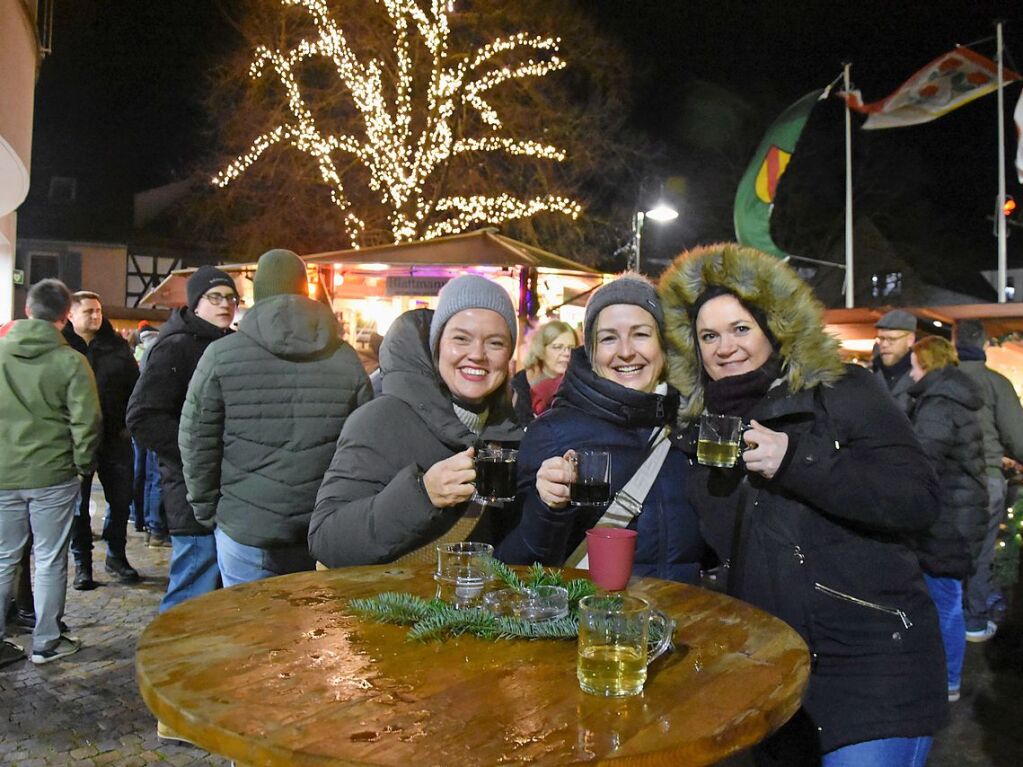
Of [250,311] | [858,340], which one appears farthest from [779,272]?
[858,340]

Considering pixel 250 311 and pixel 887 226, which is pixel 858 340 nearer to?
pixel 250 311

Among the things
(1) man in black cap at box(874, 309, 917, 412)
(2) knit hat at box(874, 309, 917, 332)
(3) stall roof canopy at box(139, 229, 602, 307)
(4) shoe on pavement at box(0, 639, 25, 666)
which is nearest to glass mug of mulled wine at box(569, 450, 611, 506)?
(4) shoe on pavement at box(0, 639, 25, 666)

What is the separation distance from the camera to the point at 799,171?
31.2 meters

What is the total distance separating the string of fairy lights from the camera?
51.9 feet

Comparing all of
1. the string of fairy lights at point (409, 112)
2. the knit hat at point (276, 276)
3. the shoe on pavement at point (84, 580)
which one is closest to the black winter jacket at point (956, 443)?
the knit hat at point (276, 276)

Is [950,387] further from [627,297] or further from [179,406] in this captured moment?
[179,406]

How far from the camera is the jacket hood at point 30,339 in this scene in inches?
197

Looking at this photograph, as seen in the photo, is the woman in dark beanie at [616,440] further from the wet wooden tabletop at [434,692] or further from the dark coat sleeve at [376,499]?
the wet wooden tabletop at [434,692]

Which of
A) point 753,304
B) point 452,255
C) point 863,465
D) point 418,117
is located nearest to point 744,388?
point 753,304

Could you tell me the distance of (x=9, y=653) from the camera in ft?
16.8

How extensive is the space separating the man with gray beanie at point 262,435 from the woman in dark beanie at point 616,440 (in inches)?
61.2

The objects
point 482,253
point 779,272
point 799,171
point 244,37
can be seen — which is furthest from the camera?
point 799,171

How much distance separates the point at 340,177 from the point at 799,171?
2029 centimetres

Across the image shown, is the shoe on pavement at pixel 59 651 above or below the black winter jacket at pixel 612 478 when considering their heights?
below
